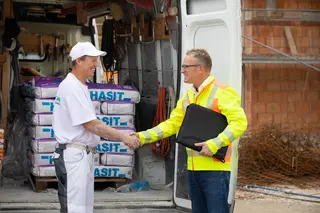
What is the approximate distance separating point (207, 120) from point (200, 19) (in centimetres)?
125

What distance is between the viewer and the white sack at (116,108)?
8172 mm

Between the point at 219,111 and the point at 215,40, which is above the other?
the point at 215,40

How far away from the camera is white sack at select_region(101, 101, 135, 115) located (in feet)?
26.8

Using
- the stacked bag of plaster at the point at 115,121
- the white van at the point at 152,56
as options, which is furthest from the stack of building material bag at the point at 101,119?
the white van at the point at 152,56

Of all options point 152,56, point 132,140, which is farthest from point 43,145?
point 132,140

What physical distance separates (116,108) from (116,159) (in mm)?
544

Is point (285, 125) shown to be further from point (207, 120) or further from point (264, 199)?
point (207, 120)

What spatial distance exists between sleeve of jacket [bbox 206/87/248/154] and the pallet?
2891 millimetres

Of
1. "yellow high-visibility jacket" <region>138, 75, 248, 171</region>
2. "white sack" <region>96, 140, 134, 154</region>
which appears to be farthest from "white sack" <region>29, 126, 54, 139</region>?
"yellow high-visibility jacket" <region>138, 75, 248, 171</region>

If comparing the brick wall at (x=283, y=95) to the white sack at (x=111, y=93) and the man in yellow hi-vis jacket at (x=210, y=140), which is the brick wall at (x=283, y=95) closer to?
the white sack at (x=111, y=93)

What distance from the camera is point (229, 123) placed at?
5512mm

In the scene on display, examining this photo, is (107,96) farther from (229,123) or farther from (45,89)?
(229,123)

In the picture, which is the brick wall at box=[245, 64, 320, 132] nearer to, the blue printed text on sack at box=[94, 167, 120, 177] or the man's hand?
the blue printed text on sack at box=[94, 167, 120, 177]

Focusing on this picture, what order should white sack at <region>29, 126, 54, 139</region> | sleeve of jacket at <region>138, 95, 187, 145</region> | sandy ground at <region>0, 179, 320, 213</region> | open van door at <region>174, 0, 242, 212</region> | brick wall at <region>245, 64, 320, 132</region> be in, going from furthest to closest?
brick wall at <region>245, 64, 320, 132</region> → white sack at <region>29, 126, 54, 139</region> → sandy ground at <region>0, 179, 320, 213</region> → open van door at <region>174, 0, 242, 212</region> → sleeve of jacket at <region>138, 95, 187, 145</region>
